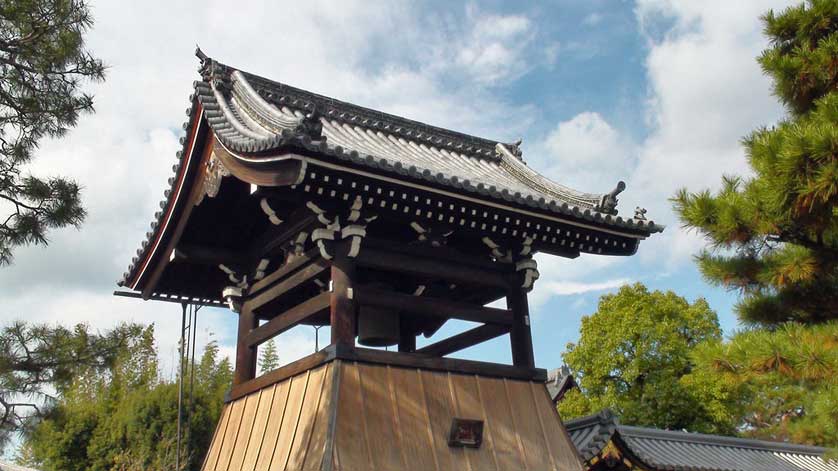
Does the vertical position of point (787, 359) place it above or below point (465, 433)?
above

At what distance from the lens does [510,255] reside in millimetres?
9023

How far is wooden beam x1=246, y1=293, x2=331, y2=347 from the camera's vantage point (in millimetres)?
7780

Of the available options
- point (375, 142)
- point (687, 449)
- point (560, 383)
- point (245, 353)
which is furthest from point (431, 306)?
point (560, 383)

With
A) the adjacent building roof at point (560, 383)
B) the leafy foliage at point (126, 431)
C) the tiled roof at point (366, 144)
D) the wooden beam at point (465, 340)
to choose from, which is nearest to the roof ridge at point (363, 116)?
the tiled roof at point (366, 144)

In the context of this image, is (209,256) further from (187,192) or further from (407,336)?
(407,336)

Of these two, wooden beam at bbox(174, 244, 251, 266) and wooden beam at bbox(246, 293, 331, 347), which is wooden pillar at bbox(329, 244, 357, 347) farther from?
wooden beam at bbox(174, 244, 251, 266)

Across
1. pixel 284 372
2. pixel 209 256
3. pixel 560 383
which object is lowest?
pixel 284 372

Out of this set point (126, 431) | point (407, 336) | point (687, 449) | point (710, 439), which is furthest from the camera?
point (126, 431)

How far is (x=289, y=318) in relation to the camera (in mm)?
8469

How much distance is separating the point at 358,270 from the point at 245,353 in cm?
186

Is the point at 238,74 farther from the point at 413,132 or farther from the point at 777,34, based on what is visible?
the point at 777,34

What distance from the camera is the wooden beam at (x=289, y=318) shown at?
7.78 metres

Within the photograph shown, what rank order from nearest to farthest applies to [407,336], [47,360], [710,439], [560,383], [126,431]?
[47,360]
[407,336]
[710,439]
[560,383]
[126,431]

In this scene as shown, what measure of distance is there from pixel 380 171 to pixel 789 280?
5152 millimetres
